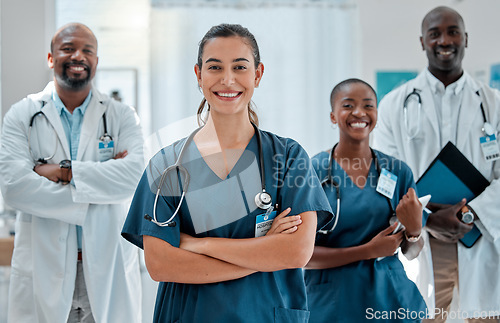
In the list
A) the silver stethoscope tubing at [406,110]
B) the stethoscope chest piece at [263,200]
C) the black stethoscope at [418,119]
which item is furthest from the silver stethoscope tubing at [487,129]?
the stethoscope chest piece at [263,200]

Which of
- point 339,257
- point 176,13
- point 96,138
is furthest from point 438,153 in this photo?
point 176,13

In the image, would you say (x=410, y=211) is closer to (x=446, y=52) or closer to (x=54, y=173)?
(x=446, y=52)

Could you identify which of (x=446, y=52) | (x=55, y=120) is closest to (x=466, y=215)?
(x=446, y=52)

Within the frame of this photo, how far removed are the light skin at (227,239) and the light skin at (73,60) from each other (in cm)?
82

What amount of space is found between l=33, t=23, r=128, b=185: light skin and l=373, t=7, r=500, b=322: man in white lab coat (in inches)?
53.5

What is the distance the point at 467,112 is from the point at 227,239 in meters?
1.54

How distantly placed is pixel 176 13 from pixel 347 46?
4.01 ft

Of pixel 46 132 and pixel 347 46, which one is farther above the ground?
pixel 347 46

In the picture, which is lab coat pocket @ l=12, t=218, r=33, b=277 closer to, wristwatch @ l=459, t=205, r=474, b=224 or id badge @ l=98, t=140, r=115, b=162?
id badge @ l=98, t=140, r=115, b=162

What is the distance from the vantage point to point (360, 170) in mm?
1841

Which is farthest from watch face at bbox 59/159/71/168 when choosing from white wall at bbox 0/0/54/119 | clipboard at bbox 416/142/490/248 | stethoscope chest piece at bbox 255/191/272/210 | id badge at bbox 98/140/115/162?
clipboard at bbox 416/142/490/248

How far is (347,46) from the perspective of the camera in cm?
334

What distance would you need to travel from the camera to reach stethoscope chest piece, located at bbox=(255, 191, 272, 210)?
1.26 metres

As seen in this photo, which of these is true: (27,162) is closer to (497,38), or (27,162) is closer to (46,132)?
(46,132)
